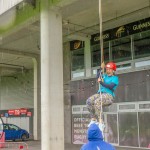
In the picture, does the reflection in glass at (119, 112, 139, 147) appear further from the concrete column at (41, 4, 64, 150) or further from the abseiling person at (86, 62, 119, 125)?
the abseiling person at (86, 62, 119, 125)

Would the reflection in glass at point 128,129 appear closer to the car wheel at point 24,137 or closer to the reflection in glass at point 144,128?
the reflection in glass at point 144,128

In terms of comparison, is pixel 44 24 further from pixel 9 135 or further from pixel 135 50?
pixel 9 135

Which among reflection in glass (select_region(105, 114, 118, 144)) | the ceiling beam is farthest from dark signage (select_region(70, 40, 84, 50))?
reflection in glass (select_region(105, 114, 118, 144))

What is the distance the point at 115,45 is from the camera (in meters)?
20.5

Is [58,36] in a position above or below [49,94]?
above

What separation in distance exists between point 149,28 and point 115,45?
2.59 m

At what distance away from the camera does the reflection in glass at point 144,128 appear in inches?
724

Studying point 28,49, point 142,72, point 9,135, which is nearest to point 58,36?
point 142,72

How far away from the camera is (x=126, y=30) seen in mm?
19844

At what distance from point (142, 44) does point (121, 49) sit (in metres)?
1.57

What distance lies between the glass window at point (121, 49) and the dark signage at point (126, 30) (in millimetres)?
287

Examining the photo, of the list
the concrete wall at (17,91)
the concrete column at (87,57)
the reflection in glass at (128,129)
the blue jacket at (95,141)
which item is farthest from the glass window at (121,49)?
the blue jacket at (95,141)

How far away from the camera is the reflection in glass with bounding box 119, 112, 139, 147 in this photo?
62.7ft

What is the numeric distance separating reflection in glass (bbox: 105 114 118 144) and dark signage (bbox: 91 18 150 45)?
4.62 metres
